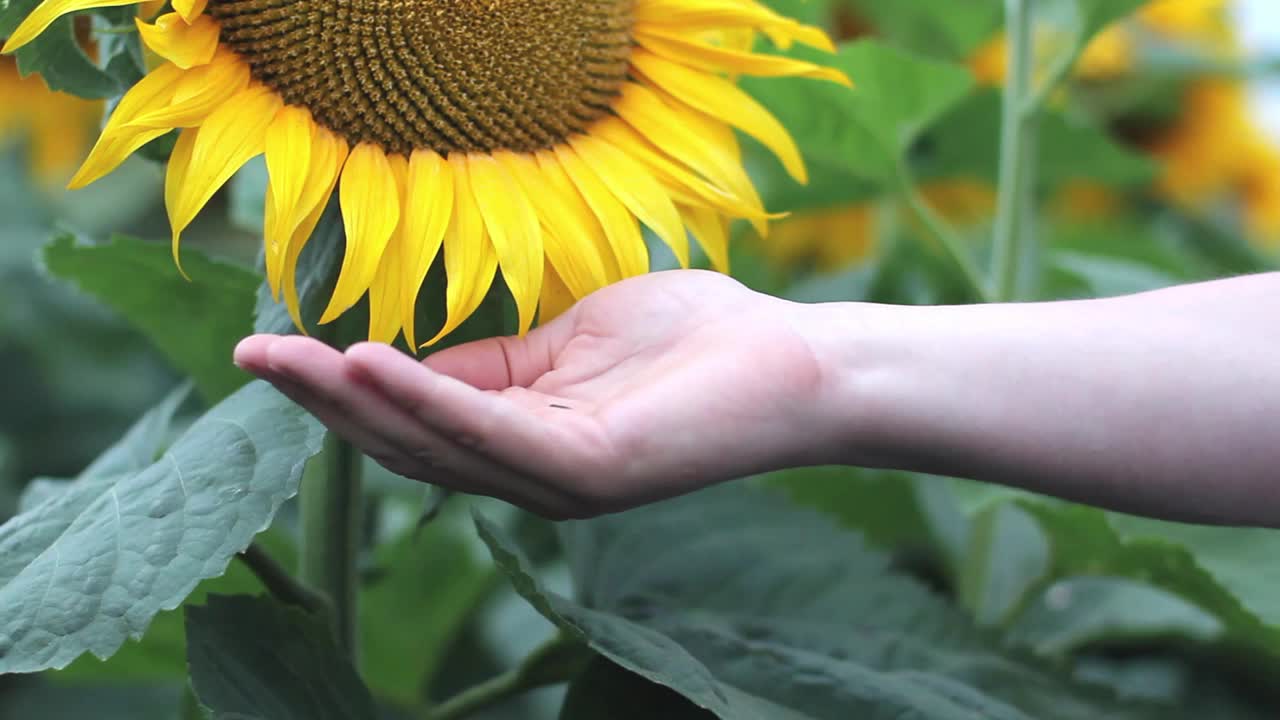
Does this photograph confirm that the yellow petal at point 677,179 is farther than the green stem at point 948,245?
No

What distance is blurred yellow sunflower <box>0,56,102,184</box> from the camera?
2076 millimetres

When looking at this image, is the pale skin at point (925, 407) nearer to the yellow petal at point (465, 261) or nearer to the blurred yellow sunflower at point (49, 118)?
the yellow petal at point (465, 261)

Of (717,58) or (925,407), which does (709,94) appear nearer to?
(717,58)

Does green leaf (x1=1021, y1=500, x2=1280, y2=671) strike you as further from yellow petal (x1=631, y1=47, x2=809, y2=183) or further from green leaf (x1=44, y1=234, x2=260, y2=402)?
green leaf (x1=44, y1=234, x2=260, y2=402)

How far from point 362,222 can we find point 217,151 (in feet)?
0.25

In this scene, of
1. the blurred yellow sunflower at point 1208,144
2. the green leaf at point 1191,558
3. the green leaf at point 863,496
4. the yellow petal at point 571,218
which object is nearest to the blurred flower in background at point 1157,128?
the blurred yellow sunflower at point 1208,144

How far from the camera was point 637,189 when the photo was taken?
0.73m

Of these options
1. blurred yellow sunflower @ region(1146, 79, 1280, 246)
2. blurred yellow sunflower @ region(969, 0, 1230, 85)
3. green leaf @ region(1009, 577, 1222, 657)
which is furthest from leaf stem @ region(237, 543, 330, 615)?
blurred yellow sunflower @ region(1146, 79, 1280, 246)

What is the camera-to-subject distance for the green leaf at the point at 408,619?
1.17 m

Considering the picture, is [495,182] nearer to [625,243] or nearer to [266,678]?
[625,243]

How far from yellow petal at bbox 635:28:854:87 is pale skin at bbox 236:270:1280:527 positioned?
200mm

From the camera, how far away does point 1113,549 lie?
92cm

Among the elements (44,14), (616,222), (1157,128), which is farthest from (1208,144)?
(44,14)

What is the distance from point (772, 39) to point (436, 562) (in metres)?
0.59
